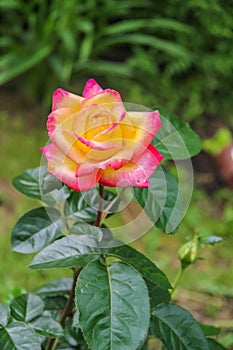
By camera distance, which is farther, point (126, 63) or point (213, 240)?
point (126, 63)

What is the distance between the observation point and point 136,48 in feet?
8.82

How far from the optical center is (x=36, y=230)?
0.82 metres

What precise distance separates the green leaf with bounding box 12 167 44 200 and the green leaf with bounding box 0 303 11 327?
0.15m

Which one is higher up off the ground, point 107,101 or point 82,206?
point 107,101

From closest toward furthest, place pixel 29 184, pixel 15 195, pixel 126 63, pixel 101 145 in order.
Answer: pixel 101 145 → pixel 29 184 → pixel 15 195 → pixel 126 63

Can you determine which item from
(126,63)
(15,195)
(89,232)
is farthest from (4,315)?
(126,63)

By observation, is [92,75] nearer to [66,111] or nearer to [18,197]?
[18,197]

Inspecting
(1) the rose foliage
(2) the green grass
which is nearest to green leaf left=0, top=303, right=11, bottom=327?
(1) the rose foliage

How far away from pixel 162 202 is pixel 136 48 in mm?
2008

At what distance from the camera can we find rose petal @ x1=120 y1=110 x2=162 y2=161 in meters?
0.66

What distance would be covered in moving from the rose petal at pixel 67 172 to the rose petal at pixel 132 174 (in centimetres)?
1

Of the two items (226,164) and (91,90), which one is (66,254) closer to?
(91,90)

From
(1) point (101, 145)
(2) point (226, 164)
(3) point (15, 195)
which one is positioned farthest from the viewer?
(2) point (226, 164)

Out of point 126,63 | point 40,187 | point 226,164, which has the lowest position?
point 226,164
